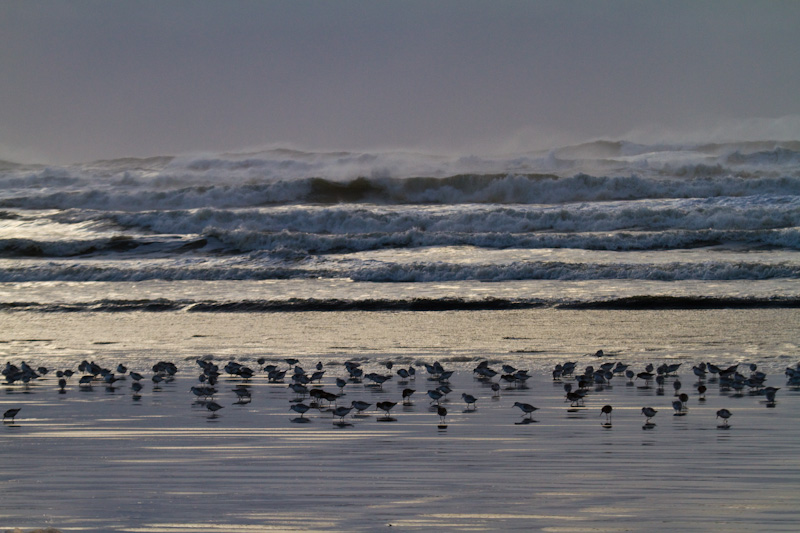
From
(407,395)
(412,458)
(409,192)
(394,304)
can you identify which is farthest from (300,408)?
(409,192)

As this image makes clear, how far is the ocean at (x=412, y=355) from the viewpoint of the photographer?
4.56m

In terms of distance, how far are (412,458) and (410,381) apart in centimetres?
343

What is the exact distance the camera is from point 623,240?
2519 centimetres

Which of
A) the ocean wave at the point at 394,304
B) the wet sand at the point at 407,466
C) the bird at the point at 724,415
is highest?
the ocean wave at the point at 394,304

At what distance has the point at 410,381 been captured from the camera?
29.3ft

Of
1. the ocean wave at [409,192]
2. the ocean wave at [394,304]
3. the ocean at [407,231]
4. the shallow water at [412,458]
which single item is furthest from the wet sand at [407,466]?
the ocean wave at [409,192]

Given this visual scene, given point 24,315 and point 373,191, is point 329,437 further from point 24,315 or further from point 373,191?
point 373,191

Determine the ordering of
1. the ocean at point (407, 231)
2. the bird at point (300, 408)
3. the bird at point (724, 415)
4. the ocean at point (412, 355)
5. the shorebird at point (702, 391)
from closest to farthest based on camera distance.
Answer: the ocean at point (412, 355), the bird at point (724, 415), the bird at point (300, 408), the shorebird at point (702, 391), the ocean at point (407, 231)

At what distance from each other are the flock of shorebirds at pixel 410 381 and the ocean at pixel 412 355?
0.09m

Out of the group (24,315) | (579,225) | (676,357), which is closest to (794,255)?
(579,225)

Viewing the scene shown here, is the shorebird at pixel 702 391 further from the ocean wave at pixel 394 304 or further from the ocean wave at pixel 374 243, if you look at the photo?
the ocean wave at pixel 374 243

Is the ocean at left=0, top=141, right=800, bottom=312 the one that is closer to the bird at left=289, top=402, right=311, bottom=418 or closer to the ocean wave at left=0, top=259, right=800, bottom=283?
the ocean wave at left=0, top=259, right=800, bottom=283

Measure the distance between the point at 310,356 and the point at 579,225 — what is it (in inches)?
778

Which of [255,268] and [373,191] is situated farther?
[373,191]
